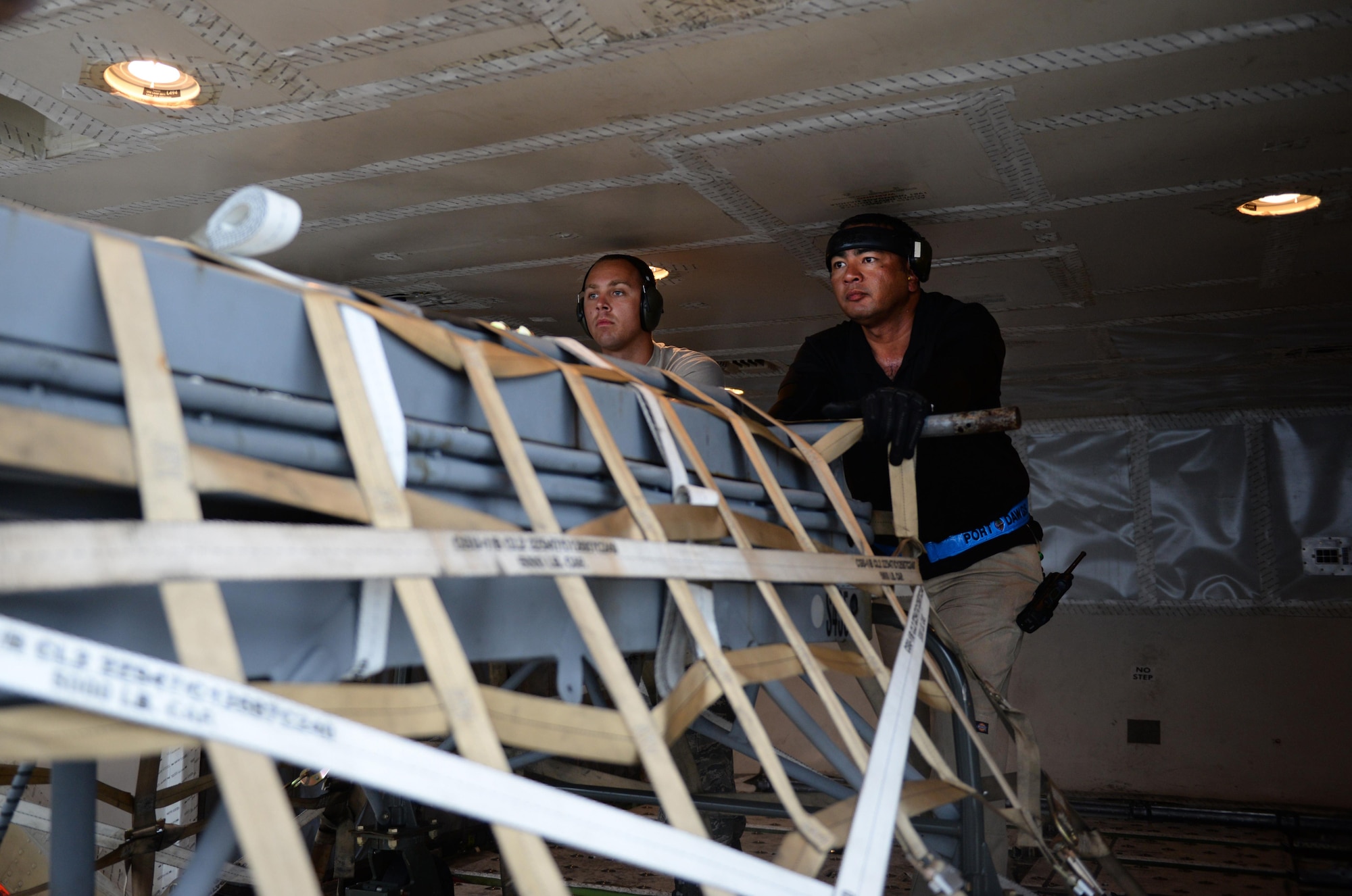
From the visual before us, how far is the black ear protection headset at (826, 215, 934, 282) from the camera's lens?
264 cm

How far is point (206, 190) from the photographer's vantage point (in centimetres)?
307

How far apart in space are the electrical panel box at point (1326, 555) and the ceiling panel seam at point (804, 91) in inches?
163

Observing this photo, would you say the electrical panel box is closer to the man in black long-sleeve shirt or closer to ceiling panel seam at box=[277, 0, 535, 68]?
the man in black long-sleeve shirt

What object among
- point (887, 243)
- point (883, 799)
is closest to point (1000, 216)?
point (887, 243)

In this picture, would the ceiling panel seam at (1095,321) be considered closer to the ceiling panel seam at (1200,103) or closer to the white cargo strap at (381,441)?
the ceiling panel seam at (1200,103)

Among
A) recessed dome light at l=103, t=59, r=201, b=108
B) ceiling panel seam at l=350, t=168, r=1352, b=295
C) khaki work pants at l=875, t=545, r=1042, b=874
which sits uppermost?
ceiling panel seam at l=350, t=168, r=1352, b=295

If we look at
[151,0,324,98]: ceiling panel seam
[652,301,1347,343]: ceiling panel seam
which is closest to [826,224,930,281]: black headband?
[151,0,324,98]: ceiling panel seam

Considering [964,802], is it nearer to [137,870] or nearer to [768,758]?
[768,758]

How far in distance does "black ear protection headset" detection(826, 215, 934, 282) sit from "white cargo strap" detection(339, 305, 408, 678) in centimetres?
203

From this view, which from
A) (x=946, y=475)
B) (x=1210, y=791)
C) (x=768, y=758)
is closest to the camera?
(x=768, y=758)

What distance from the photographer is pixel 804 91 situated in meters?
2.39

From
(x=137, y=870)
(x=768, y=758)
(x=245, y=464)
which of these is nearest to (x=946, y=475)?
(x=768, y=758)

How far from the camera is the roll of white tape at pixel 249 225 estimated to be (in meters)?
0.77

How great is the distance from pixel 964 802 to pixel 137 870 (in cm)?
186
